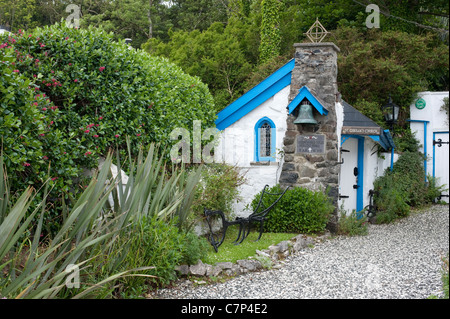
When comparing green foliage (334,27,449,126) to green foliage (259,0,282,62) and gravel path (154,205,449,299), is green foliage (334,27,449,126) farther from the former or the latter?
gravel path (154,205,449,299)

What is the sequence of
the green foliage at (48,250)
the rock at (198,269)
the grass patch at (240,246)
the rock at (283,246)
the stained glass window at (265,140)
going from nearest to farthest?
A: the green foliage at (48,250), the rock at (198,269), the grass patch at (240,246), the rock at (283,246), the stained glass window at (265,140)

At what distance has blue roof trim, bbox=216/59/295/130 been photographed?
8.76m

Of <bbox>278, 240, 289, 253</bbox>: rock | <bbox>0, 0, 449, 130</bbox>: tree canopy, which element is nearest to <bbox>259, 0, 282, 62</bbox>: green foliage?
<bbox>0, 0, 449, 130</bbox>: tree canopy

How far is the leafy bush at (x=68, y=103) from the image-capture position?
443cm

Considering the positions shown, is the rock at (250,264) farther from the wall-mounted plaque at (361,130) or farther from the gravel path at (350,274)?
the wall-mounted plaque at (361,130)

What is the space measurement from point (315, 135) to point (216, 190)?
7.52 ft

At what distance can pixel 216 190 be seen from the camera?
7.41m

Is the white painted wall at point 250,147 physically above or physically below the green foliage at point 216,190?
above

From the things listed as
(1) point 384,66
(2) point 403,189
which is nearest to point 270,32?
(1) point 384,66

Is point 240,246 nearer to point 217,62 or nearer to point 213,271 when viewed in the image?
point 213,271

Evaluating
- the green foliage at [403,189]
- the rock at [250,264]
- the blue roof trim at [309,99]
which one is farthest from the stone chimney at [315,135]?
the rock at [250,264]

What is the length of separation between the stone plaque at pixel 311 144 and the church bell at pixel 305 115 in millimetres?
371

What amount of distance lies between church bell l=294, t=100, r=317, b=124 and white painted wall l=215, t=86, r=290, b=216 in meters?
0.60
